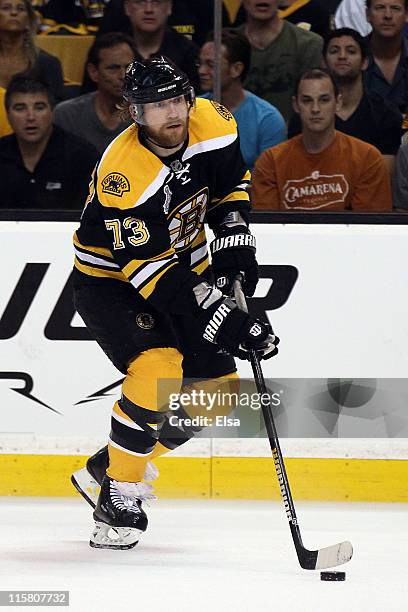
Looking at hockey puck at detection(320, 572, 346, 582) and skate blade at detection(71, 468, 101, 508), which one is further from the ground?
hockey puck at detection(320, 572, 346, 582)

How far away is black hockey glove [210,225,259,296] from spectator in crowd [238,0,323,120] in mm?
1235

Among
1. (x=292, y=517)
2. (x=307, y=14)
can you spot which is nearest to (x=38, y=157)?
(x=307, y=14)

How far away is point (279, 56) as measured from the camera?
15.4 feet

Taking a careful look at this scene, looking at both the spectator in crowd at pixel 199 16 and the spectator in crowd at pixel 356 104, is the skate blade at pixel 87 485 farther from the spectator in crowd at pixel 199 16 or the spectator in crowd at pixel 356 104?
the spectator in crowd at pixel 199 16

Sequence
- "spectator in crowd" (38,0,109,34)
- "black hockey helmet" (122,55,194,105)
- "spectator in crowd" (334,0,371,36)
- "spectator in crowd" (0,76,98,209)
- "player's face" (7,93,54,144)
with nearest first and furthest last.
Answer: "black hockey helmet" (122,55,194,105), "spectator in crowd" (0,76,98,209), "player's face" (7,93,54,144), "spectator in crowd" (334,0,371,36), "spectator in crowd" (38,0,109,34)

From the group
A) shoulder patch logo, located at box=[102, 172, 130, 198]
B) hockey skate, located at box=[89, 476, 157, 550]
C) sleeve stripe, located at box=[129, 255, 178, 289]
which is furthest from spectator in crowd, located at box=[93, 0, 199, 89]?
hockey skate, located at box=[89, 476, 157, 550]

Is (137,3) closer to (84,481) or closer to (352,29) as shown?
(352,29)

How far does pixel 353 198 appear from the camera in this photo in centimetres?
453

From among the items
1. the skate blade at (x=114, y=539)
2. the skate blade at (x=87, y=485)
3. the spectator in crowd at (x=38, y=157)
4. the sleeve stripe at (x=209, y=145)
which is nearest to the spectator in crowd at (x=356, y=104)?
the spectator in crowd at (x=38, y=157)

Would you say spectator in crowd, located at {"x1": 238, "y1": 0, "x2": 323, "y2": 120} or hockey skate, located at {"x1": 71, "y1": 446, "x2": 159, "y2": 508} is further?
spectator in crowd, located at {"x1": 238, "y1": 0, "x2": 323, "y2": 120}

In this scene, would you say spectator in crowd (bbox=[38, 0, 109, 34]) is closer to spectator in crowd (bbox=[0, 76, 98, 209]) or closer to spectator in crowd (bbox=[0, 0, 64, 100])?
spectator in crowd (bbox=[0, 0, 64, 100])

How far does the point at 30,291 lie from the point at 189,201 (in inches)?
45.3

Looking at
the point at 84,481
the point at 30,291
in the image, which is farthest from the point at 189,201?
the point at 30,291

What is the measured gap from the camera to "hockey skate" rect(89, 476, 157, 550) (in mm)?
3500
